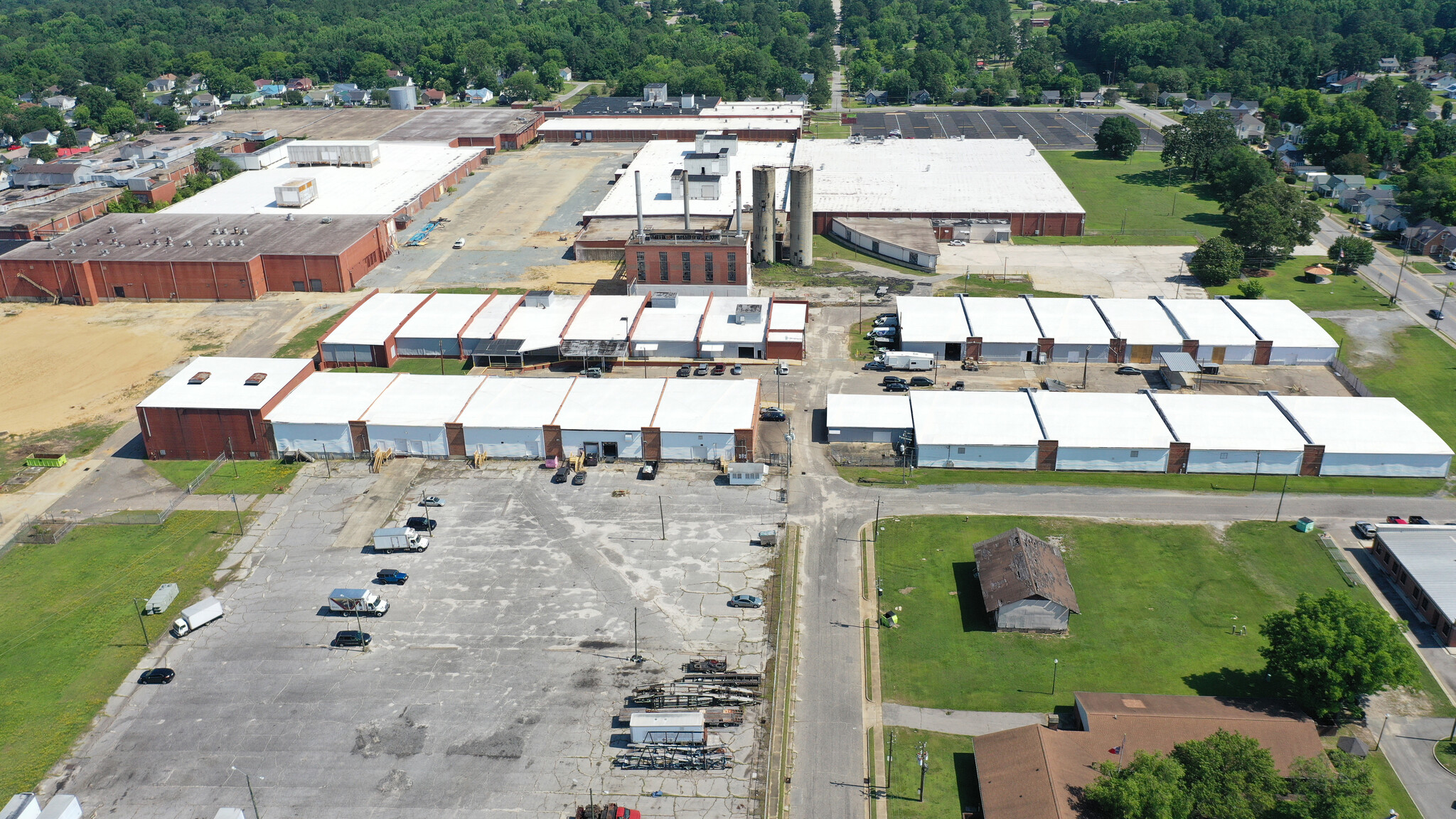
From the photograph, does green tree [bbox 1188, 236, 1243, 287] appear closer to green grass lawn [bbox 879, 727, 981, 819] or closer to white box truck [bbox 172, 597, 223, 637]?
green grass lawn [bbox 879, 727, 981, 819]

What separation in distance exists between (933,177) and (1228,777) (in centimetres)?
11767

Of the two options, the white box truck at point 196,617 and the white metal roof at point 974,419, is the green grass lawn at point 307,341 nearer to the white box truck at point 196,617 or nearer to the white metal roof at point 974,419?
the white box truck at point 196,617

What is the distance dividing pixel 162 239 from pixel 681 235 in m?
63.2

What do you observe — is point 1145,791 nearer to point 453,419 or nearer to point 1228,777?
point 1228,777

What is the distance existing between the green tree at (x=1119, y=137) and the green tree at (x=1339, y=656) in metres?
136

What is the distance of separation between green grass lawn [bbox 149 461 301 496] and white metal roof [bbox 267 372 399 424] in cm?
389

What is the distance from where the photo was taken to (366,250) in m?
122

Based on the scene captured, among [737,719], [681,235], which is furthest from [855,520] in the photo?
[681,235]

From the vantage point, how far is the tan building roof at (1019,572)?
59.2 m

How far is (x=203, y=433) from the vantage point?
81438 mm

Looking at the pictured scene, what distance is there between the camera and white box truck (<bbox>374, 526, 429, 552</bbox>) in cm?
6756

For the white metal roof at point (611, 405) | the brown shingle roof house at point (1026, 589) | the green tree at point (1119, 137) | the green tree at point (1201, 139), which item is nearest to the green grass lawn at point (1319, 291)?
the green tree at point (1201, 139)

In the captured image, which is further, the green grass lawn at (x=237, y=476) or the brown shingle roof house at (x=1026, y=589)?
the green grass lawn at (x=237, y=476)

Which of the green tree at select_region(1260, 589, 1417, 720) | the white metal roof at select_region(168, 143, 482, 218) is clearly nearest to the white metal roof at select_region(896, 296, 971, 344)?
the green tree at select_region(1260, 589, 1417, 720)
